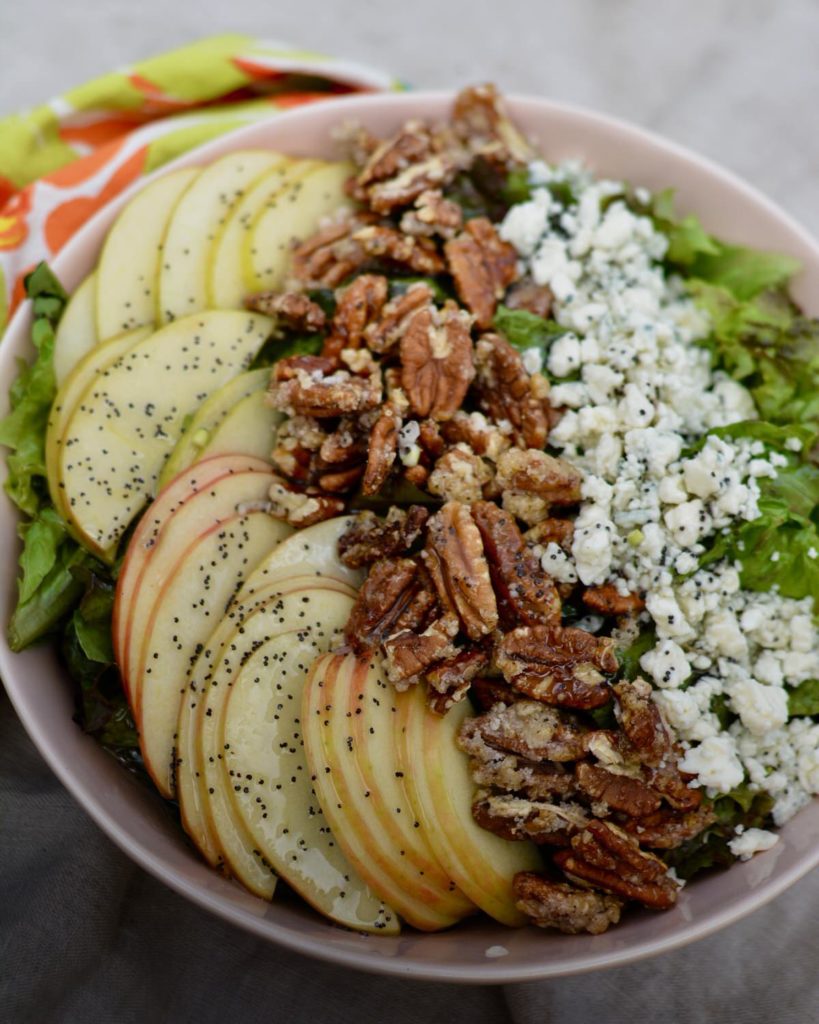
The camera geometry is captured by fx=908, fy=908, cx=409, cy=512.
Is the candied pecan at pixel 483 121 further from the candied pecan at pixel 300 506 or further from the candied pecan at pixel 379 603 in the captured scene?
the candied pecan at pixel 379 603

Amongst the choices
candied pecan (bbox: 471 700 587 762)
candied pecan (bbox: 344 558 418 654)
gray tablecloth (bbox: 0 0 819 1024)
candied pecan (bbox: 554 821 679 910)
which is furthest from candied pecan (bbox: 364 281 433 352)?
gray tablecloth (bbox: 0 0 819 1024)

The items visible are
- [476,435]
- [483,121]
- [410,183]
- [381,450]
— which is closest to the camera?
[381,450]

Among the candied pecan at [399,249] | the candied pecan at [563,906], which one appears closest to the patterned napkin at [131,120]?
the candied pecan at [399,249]

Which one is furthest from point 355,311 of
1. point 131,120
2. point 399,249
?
point 131,120

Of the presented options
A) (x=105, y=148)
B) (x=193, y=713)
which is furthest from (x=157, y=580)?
(x=105, y=148)

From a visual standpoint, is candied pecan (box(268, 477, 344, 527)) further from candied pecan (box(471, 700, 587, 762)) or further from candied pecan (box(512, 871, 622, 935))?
candied pecan (box(512, 871, 622, 935))

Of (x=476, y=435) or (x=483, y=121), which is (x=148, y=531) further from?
(x=483, y=121)

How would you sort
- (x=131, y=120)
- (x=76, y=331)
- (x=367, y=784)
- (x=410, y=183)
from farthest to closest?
(x=131, y=120) < (x=410, y=183) < (x=76, y=331) < (x=367, y=784)
